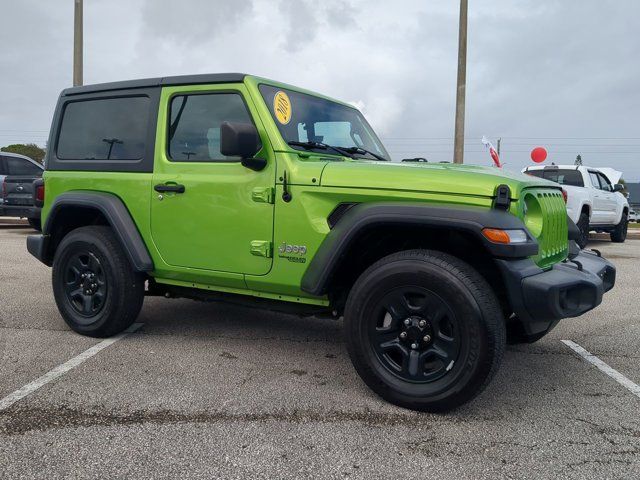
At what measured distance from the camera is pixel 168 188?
383 centimetres

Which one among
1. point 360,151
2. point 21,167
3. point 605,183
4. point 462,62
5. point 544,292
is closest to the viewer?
point 544,292

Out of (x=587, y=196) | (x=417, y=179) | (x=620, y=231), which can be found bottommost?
(x=620, y=231)

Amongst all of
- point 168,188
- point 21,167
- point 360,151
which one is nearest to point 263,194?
point 168,188

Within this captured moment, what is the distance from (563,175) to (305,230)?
9.40 m

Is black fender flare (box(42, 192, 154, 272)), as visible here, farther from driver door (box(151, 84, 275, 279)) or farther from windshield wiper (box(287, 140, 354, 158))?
windshield wiper (box(287, 140, 354, 158))

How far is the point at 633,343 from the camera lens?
443 centimetres

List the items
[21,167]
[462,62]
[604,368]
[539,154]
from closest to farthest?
1. [604,368]
2. [462,62]
3. [21,167]
4. [539,154]

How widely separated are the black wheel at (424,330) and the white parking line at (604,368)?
3.94 feet

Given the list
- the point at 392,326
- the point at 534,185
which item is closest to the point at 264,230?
the point at 392,326

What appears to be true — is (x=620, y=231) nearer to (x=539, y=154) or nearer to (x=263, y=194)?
(x=539, y=154)

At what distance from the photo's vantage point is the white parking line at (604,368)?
11.3ft

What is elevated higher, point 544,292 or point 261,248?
point 261,248

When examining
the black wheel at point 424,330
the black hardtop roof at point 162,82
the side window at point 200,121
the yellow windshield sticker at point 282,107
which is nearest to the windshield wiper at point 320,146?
the yellow windshield sticker at point 282,107

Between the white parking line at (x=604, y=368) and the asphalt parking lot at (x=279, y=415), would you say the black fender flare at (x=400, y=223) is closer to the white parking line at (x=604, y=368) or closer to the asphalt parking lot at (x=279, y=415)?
the asphalt parking lot at (x=279, y=415)
